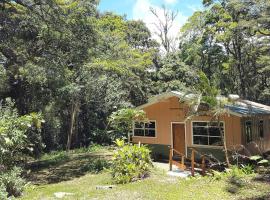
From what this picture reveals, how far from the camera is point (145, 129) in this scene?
68.4ft

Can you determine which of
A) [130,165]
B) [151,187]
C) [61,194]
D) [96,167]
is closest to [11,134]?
[61,194]

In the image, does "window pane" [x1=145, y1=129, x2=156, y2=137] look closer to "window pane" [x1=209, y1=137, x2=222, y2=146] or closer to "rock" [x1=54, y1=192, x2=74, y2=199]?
"window pane" [x1=209, y1=137, x2=222, y2=146]

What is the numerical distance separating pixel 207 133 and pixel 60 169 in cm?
844

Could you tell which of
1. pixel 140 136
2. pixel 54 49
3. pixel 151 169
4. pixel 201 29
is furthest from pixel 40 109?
pixel 201 29

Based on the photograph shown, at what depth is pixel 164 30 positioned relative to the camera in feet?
139

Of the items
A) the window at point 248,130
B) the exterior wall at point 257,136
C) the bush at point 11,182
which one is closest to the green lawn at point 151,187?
the bush at point 11,182

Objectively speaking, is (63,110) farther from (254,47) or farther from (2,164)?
(254,47)

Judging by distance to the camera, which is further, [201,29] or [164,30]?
[164,30]

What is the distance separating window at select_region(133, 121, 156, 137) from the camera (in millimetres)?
20250

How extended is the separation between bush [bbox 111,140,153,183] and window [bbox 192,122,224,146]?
4.41 meters

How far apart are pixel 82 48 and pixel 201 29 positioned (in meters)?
19.2

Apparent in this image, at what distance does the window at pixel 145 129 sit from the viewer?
20250 millimetres

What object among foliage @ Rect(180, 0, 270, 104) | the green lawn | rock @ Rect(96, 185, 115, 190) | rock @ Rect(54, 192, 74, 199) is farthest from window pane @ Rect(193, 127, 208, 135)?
foliage @ Rect(180, 0, 270, 104)

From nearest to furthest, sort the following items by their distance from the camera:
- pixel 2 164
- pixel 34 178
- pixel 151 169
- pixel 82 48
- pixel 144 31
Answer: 1. pixel 2 164
2. pixel 151 169
3. pixel 34 178
4. pixel 82 48
5. pixel 144 31
